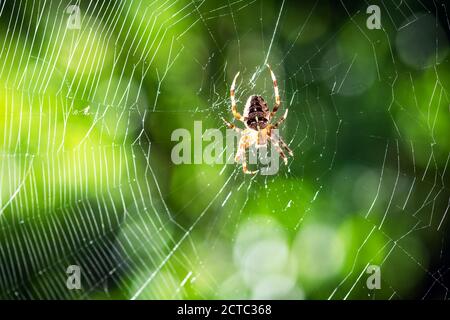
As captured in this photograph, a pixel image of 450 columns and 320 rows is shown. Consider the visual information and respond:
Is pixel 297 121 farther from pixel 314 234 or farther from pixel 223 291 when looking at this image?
pixel 223 291

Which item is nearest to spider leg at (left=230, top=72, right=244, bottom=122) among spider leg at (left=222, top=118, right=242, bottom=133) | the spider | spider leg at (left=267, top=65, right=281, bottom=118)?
the spider

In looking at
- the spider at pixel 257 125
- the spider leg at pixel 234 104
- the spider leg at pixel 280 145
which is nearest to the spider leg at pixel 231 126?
the spider at pixel 257 125

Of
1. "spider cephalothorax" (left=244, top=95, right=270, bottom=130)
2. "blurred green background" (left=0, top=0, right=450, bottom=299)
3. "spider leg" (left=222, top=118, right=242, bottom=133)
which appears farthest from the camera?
"spider leg" (left=222, top=118, right=242, bottom=133)

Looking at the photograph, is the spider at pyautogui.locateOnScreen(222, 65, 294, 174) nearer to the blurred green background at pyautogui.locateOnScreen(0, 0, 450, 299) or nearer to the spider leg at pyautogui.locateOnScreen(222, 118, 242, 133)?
the spider leg at pyautogui.locateOnScreen(222, 118, 242, 133)

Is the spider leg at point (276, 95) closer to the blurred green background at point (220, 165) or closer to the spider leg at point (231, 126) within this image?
the blurred green background at point (220, 165)

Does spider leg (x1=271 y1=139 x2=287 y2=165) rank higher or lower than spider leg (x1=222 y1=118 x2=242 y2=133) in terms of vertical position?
lower

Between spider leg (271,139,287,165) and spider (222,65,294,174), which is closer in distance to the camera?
spider (222,65,294,174)
